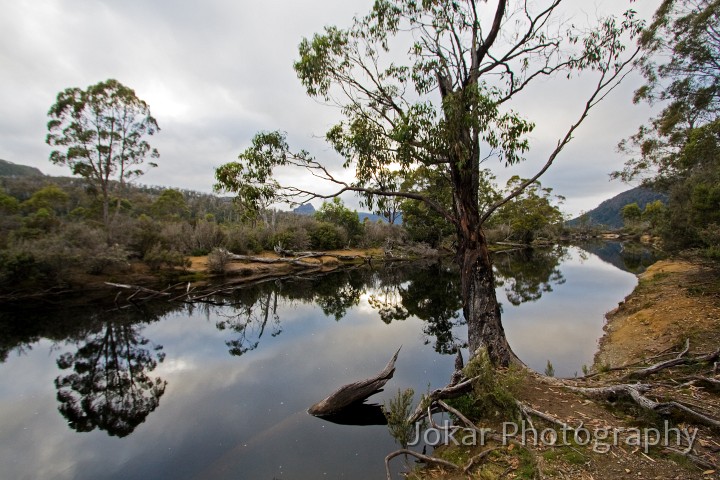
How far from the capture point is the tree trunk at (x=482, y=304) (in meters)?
7.09

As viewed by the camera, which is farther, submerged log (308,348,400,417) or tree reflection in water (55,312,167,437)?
tree reflection in water (55,312,167,437)

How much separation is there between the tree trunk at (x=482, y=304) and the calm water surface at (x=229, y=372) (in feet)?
5.70

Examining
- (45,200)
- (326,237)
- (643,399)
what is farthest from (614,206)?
(45,200)

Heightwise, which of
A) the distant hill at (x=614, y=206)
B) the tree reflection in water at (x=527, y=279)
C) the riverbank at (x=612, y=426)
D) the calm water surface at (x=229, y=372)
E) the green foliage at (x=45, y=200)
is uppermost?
the distant hill at (x=614, y=206)

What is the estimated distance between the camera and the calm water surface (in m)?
5.48

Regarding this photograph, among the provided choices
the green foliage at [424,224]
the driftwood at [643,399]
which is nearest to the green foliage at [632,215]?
the green foliage at [424,224]

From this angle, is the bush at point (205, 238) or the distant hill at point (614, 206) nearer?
the bush at point (205, 238)

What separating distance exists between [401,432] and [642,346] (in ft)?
25.0

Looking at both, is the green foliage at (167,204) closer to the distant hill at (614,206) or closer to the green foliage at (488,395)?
the green foliage at (488,395)

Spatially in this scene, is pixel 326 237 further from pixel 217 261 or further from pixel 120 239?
pixel 120 239

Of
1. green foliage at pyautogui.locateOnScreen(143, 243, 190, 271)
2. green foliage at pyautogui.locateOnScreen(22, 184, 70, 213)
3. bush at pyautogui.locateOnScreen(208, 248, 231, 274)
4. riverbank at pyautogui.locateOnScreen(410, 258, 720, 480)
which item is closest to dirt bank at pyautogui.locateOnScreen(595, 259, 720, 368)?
riverbank at pyautogui.locateOnScreen(410, 258, 720, 480)

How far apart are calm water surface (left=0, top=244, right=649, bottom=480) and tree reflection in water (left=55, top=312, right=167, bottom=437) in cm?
5

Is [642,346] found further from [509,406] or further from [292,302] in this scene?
[292,302]

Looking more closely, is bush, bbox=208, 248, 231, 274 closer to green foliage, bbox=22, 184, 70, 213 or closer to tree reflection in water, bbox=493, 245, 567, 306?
tree reflection in water, bbox=493, 245, 567, 306
